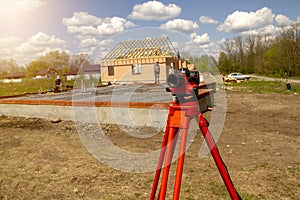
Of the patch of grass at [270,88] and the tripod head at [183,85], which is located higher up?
the tripod head at [183,85]

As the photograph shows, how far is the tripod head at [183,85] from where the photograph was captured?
221cm

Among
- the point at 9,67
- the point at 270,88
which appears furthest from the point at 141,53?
the point at 9,67

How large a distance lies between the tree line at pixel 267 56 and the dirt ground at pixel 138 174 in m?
20.2

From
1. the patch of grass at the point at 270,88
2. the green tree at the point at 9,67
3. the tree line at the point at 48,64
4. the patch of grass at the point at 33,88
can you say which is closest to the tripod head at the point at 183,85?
the patch of grass at the point at 270,88

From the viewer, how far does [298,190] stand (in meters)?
3.53

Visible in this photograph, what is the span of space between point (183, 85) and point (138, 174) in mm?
2539

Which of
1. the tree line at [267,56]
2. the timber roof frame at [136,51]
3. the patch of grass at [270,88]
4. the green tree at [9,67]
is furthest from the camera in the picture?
the green tree at [9,67]

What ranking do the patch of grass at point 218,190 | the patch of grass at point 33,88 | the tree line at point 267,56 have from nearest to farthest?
the patch of grass at point 218,190, the patch of grass at point 33,88, the tree line at point 267,56

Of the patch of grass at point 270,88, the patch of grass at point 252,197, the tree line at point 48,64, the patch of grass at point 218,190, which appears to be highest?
the tree line at point 48,64

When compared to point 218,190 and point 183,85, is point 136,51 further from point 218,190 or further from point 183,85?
point 183,85

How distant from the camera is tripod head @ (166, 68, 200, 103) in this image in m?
2.21

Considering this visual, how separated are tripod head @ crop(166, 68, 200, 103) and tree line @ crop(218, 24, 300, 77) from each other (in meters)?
24.0

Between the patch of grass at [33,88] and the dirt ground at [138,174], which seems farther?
the patch of grass at [33,88]

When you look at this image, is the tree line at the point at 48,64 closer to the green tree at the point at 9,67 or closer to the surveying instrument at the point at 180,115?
the green tree at the point at 9,67
